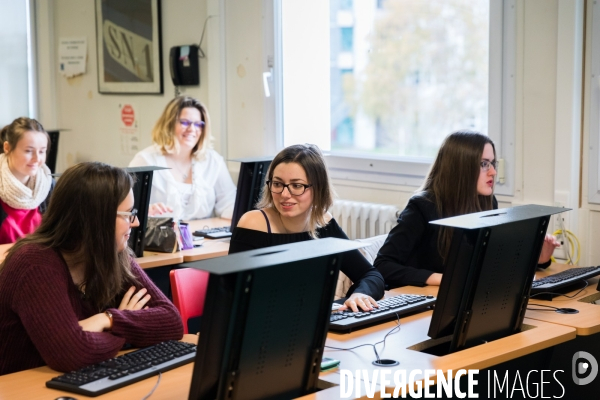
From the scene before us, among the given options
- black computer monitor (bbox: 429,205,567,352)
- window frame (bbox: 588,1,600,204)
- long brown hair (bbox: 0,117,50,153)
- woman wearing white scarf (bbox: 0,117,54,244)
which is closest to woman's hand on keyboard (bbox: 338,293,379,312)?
black computer monitor (bbox: 429,205,567,352)

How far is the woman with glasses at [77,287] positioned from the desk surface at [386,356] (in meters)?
0.10

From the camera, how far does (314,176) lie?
110 inches

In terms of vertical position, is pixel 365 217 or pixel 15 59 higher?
pixel 15 59

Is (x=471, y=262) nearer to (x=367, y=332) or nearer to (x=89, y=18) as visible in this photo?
(x=367, y=332)

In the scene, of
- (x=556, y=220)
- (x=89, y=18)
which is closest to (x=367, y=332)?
(x=556, y=220)

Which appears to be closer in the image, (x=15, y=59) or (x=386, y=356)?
(x=386, y=356)

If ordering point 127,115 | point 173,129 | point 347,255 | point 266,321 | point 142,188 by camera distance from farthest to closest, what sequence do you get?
point 127,115
point 173,129
point 142,188
point 347,255
point 266,321

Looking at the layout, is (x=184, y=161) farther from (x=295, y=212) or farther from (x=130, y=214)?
(x=130, y=214)

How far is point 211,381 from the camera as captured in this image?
1.59 metres

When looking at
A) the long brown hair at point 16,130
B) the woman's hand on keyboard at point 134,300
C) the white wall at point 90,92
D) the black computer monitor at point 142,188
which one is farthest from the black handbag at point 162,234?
the white wall at point 90,92

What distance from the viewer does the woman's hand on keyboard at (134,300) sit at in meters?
2.24

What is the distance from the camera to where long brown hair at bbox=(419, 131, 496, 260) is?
3041mm

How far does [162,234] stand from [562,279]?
5.71ft

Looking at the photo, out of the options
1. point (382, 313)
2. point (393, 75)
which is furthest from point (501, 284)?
point (393, 75)
